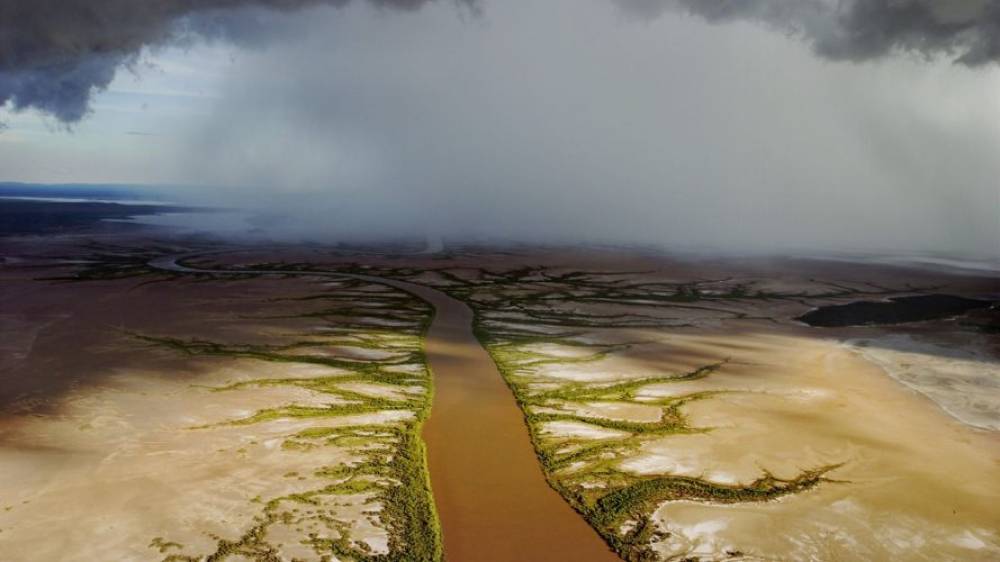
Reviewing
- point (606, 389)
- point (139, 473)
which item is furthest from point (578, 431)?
point (139, 473)

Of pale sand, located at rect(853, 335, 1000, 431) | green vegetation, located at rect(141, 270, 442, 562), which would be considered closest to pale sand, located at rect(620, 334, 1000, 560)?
pale sand, located at rect(853, 335, 1000, 431)

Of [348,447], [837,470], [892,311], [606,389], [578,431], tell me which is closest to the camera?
[837,470]

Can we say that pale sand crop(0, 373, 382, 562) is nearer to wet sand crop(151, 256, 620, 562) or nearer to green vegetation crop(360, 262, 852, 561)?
wet sand crop(151, 256, 620, 562)

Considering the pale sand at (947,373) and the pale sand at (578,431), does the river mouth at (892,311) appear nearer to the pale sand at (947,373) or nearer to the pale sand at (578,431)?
the pale sand at (947,373)

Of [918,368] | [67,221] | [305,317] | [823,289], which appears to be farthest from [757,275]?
[67,221]

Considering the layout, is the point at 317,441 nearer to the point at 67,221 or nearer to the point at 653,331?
the point at 653,331

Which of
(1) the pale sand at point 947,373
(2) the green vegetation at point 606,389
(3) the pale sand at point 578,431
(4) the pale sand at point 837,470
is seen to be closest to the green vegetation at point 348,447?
(2) the green vegetation at point 606,389

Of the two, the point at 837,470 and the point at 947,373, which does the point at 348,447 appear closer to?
the point at 837,470
